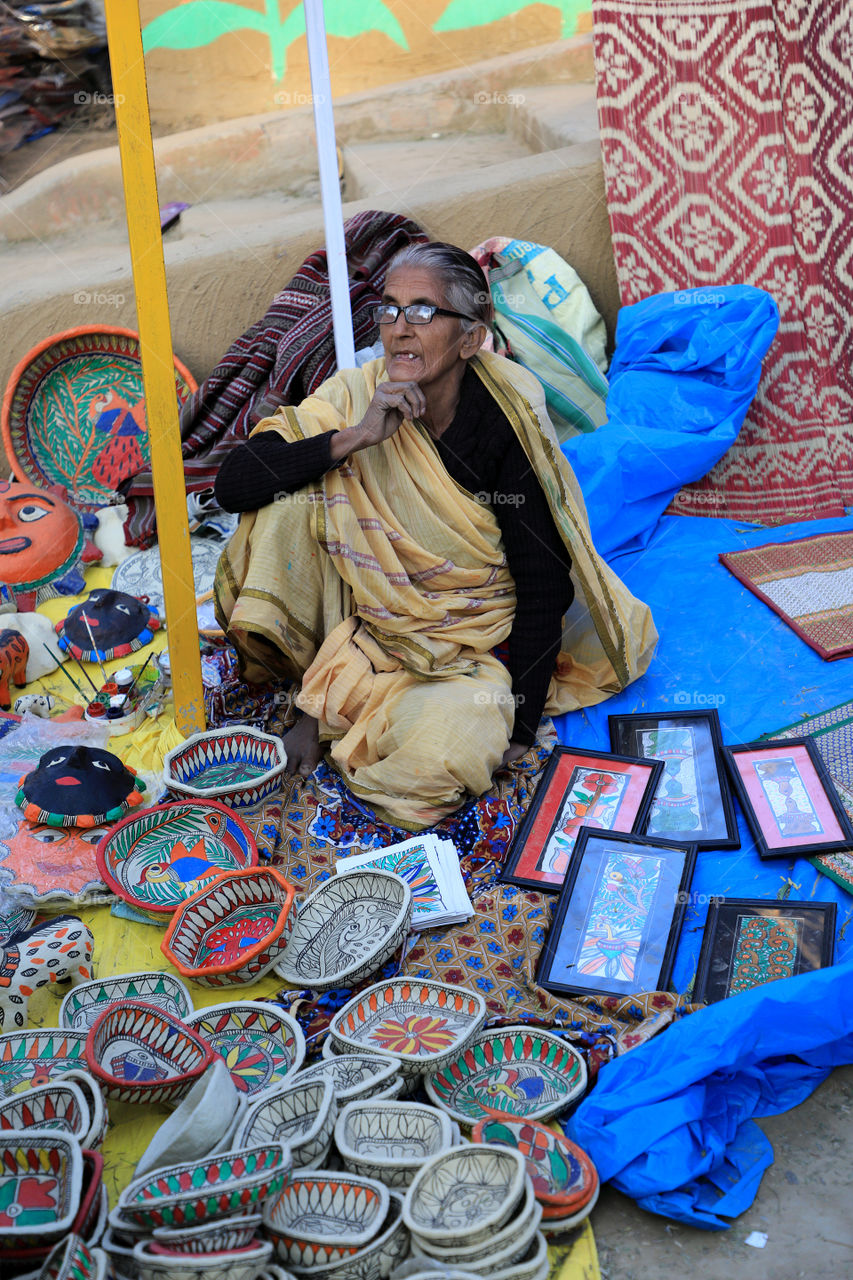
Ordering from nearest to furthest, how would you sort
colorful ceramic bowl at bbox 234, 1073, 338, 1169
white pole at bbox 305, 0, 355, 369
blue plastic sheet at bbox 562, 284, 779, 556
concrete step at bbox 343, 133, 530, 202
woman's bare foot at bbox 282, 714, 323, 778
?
colorful ceramic bowl at bbox 234, 1073, 338, 1169, woman's bare foot at bbox 282, 714, 323, 778, white pole at bbox 305, 0, 355, 369, blue plastic sheet at bbox 562, 284, 779, 556, concrete step at bbox 343, 133, 530, 202

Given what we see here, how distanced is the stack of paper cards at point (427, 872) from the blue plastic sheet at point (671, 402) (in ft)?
5.00

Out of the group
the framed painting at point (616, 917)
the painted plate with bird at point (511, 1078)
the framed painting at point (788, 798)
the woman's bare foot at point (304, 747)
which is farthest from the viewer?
the woman's bare foot at point (304, 747)

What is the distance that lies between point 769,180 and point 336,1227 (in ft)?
12.5

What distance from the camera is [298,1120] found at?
1.98 m

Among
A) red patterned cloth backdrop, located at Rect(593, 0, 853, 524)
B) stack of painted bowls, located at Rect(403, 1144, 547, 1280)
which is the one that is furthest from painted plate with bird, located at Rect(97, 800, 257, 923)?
red patterned cloth backdrop, located at Rect(593, 0, 853, 524)

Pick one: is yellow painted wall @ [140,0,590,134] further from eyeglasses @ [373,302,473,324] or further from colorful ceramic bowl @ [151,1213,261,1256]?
colorful ceramic bowl @ [151,1213,261,1256]

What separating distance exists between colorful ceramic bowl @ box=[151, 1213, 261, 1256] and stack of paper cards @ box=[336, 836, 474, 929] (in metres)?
0.91

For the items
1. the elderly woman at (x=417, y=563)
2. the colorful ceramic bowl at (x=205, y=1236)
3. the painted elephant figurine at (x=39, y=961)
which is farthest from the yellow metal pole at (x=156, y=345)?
the colorful ceramic bowl at (x=205, y=1236)

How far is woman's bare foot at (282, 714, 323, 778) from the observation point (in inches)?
118

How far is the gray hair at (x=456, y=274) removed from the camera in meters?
2.73

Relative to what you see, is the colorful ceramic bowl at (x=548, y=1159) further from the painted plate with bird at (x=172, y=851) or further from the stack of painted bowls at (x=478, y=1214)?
the painted plate with bird at (x=172, y=851)

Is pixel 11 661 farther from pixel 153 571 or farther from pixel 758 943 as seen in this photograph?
pixel 758 943

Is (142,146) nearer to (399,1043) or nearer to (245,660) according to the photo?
(245,660)

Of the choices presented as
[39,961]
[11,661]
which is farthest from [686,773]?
[11,661]
